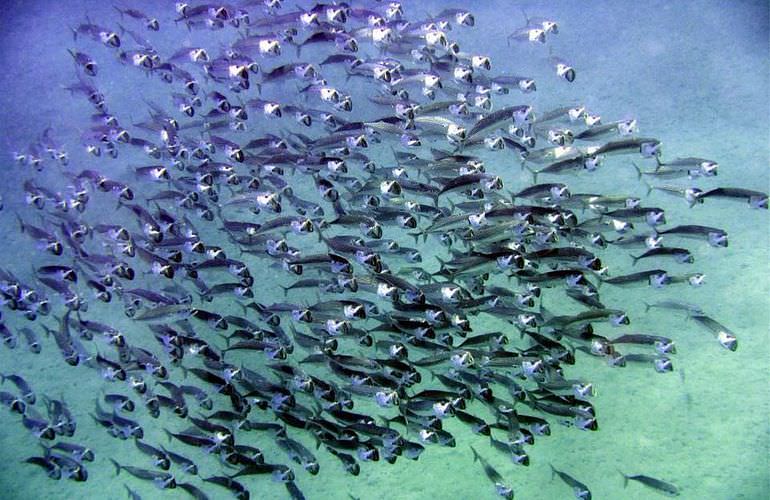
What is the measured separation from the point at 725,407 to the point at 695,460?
59cm

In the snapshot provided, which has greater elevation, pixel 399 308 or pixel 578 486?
pixel 399 308

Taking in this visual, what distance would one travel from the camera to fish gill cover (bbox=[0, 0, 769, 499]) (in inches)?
188

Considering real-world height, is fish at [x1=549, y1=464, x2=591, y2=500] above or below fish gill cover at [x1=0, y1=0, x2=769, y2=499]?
below

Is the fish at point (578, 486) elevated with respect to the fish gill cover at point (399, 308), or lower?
lower

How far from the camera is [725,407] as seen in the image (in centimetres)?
542

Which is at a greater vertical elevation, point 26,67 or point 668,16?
point 26,67

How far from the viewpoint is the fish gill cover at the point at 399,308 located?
477 cm

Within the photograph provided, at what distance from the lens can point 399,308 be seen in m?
4.73

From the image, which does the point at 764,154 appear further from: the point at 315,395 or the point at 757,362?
the point at 315,395

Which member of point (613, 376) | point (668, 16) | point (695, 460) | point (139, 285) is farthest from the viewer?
point (668, 16)

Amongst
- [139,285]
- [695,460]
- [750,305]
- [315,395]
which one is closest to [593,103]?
[750,305]

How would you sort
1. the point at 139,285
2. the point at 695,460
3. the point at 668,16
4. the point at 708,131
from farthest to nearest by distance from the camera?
the point at 668,16 → the point at 708,131 → the point at 139,285 → the point at 695,460

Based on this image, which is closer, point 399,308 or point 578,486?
point 399,308

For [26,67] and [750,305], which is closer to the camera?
[750,305]
